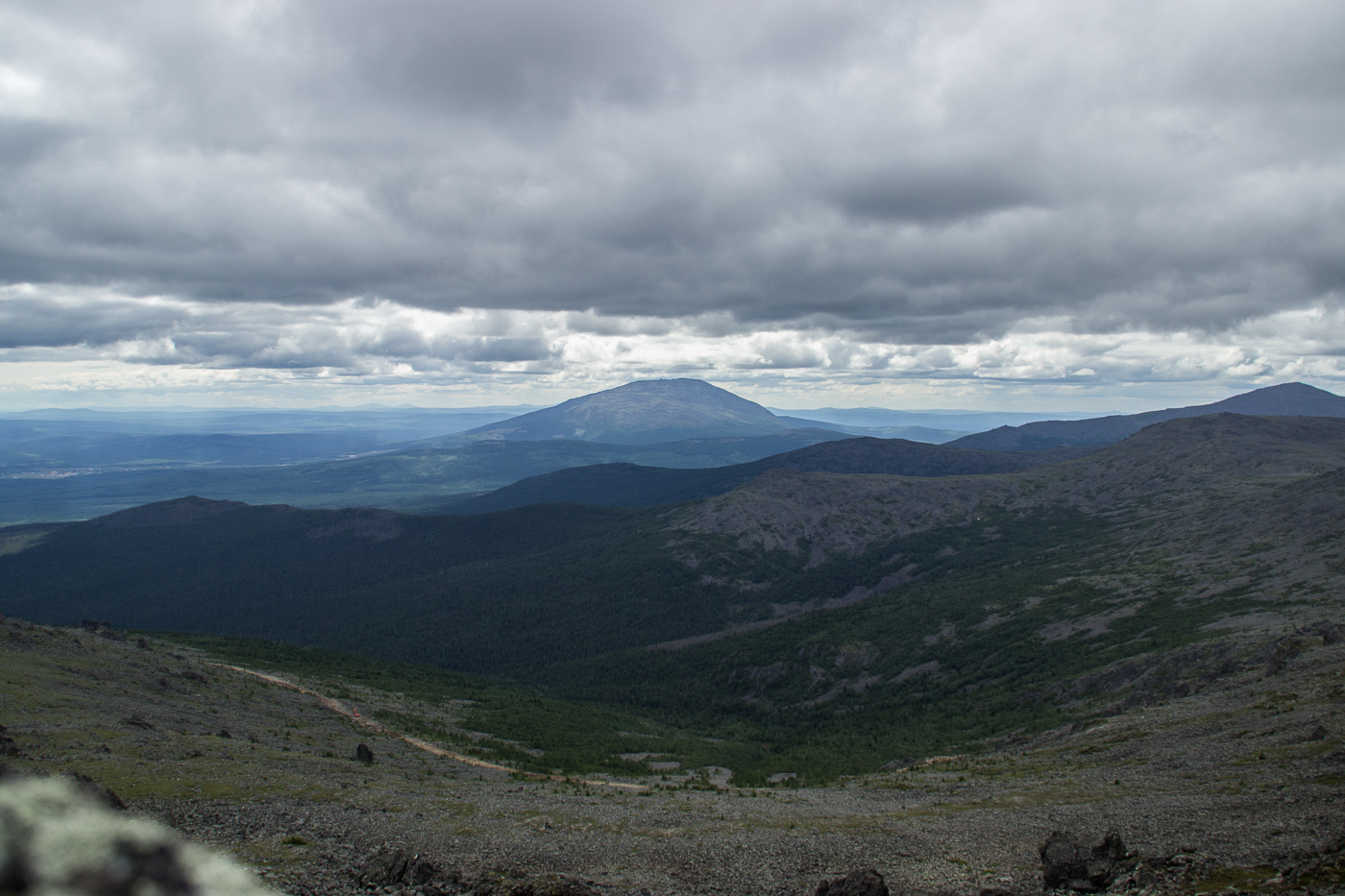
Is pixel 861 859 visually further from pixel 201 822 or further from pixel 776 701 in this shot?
pixel 776 701

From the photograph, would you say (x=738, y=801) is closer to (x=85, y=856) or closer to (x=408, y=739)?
(x=408, y=739)

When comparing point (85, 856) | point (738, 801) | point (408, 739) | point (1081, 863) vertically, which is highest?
point (85, 856)

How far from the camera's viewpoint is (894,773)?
65.9 metres

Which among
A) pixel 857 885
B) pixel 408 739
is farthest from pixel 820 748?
pixel 857 885

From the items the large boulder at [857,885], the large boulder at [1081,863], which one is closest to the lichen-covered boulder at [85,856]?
the large boulder at [857,885]

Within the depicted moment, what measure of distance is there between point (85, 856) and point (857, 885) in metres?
29.1

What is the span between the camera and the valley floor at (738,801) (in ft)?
103

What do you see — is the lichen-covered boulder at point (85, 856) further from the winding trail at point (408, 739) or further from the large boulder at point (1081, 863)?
the winding trail at point (408, 739)

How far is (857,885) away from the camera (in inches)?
1069

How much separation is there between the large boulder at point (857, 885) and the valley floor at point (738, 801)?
3841 mm

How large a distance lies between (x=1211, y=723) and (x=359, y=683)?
109 metres

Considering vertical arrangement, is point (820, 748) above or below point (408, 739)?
below

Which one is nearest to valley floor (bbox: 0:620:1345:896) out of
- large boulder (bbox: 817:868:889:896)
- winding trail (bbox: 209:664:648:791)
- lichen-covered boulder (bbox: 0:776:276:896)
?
winding trail (bbox: 209:664:648:791)

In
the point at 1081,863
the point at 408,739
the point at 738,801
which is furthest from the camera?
the point at 408,739
